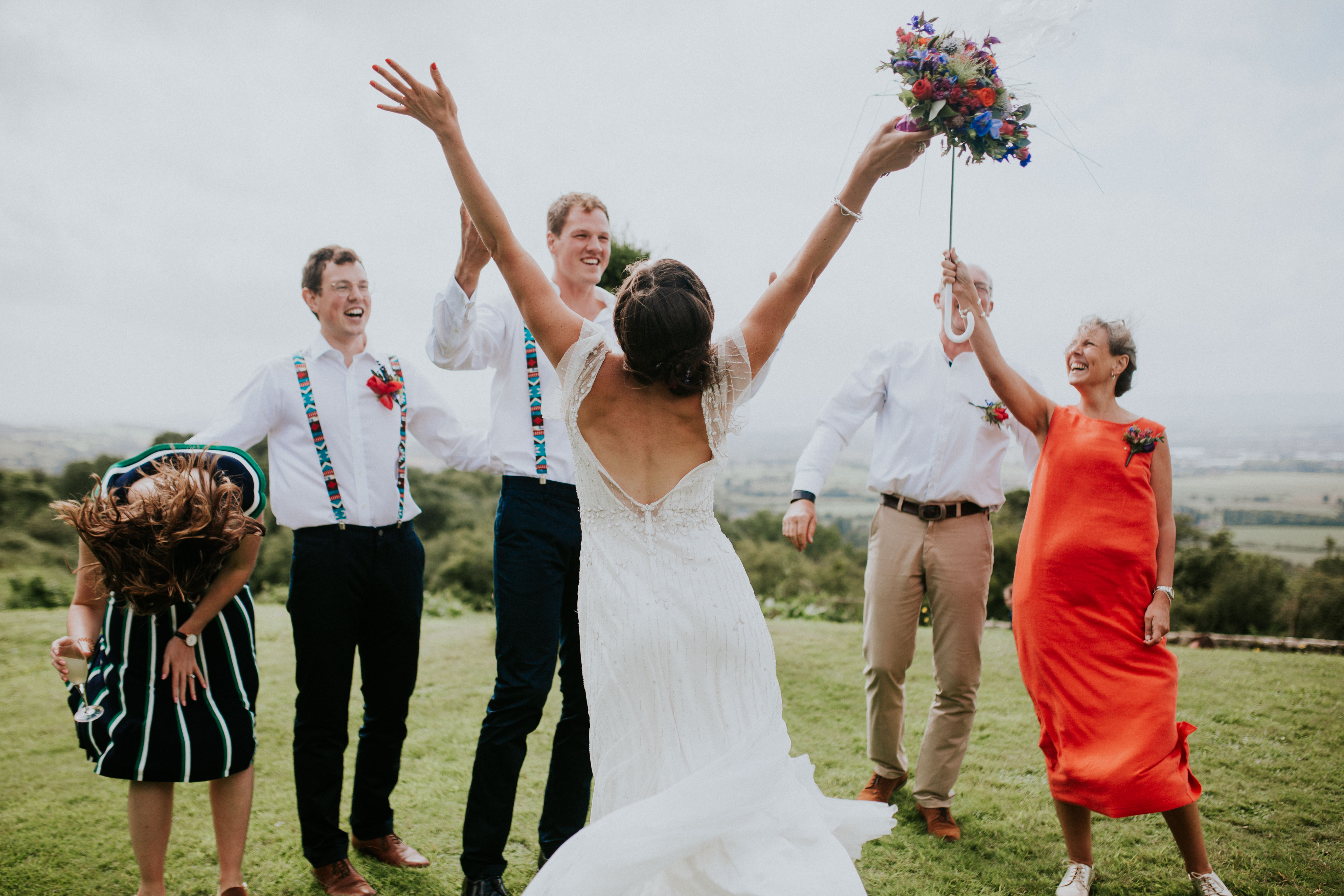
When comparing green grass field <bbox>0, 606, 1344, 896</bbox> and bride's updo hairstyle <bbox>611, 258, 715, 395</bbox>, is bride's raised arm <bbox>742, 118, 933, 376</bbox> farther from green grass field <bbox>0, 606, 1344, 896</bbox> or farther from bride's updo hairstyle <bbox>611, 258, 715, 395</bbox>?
green grass field <bbox>0, 606, 1344, 896</bbox>

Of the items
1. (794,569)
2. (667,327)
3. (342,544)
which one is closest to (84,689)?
(342,544)

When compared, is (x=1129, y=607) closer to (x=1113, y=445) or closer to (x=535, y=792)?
(x=1113, y=445)

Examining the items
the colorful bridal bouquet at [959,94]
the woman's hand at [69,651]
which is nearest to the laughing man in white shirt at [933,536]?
the colorful bridal bouquet at [959,94]

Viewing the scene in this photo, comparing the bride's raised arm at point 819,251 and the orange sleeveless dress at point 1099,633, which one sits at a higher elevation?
the bride's raised arm at point 819,251

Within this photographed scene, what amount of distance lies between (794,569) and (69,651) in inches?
463

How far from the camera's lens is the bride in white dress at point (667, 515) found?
6.50ft

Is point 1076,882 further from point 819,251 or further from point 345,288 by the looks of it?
point 345,288

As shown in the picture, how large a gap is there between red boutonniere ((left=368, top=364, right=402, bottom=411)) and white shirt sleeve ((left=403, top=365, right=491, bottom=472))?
0.62 ft

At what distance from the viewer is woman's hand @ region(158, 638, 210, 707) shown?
262 centimetres

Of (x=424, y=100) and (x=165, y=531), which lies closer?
(x=424, y=100)

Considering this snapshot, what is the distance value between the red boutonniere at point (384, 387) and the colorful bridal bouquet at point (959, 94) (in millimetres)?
2265

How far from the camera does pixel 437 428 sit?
3584 mm

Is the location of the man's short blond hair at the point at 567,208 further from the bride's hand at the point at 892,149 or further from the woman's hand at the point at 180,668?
the woman's hand at the point at 180,668

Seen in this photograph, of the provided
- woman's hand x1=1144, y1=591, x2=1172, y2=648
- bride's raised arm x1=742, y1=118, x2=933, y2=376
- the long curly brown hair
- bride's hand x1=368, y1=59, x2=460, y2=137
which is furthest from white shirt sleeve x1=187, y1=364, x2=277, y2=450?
woman's hand x1=1144, y1=591, x2=1172, y2=648
